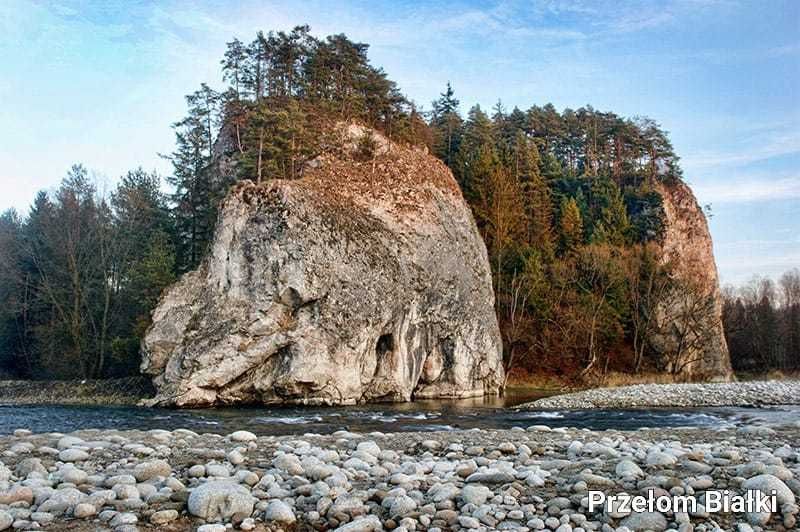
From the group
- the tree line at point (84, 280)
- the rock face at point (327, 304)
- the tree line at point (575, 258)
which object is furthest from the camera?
the tree line at point (575, 258)

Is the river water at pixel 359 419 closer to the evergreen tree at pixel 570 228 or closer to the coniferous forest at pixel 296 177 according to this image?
the coniferous forest at pixel 296 177

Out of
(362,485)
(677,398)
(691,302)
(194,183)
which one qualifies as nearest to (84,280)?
(194,183)

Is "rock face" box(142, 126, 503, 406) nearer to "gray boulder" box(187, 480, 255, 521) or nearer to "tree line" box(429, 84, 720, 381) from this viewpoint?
"tree line" box(429, 84, 720, 381)

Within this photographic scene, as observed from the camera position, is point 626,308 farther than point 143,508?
Yes

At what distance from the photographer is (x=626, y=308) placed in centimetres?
4950

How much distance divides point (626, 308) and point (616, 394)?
20378mm

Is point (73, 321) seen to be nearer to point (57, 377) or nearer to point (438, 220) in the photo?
point (57, 377)

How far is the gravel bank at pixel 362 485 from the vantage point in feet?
19.6

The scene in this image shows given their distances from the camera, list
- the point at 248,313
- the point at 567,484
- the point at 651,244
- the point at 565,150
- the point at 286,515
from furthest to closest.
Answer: the point at 565,150 < the point at 651,244 < the point at 248,313 < the point at 567,484 < the point at 286,515

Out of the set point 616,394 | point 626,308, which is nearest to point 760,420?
point 616,394

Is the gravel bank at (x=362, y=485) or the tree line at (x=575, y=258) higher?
the tree line at (x=575, y=258)

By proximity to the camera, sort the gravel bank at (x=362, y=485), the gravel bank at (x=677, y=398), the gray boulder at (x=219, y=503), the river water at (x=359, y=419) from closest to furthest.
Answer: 1. the gravel bank at (x=362, y=485)
2. the gray boulder at (x=219, y=503)
3. the river water at (x=359, y=419)
4. the gravel bank at (x=677, y=398)

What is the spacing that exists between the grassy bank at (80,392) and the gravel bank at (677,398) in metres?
20.3

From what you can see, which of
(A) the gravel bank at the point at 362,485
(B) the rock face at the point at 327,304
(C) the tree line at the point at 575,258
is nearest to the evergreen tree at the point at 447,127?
(C) the tree line at the point at 575,258
